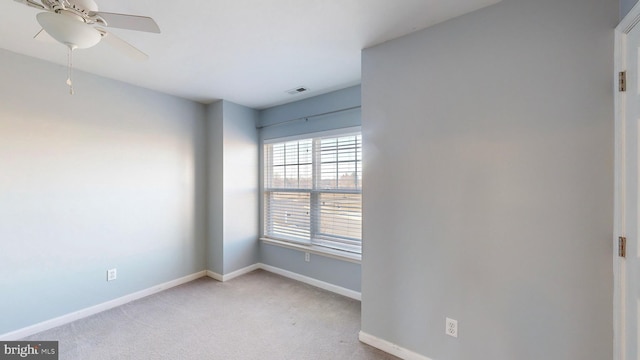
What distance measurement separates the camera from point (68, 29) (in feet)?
3.80

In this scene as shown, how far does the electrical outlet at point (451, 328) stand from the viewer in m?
1.77

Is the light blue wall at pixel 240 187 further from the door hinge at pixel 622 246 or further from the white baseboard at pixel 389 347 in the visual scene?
the door hinge at pixel 622 246

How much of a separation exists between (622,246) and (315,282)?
2842mm

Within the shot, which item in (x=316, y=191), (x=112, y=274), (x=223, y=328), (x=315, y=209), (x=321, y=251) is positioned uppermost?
(x=316, y=191)

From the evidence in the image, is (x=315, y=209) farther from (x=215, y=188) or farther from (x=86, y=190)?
(x=86, y=190)

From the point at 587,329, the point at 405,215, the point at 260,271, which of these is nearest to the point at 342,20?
the point at 405,215

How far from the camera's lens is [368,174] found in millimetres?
2170

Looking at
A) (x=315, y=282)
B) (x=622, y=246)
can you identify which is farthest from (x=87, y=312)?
(x=622, y=246)

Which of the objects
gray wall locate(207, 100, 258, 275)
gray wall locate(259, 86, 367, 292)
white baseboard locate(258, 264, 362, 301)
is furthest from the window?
white baseboard locate(258, 264, 362, 301)

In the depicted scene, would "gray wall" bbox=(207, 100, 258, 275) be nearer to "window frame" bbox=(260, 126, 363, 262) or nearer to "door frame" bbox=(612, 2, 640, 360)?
"window frame" bbox=(260, 126, 363, 262)

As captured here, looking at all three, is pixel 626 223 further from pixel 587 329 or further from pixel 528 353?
pixel 528 353

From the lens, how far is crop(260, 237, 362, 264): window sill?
3.06 meters

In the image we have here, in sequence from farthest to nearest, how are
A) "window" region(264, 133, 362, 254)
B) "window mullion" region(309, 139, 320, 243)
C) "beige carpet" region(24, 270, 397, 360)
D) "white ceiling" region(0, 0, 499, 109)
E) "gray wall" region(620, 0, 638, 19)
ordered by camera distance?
"window mullion" region(309, 139, 320, 243)
"window" region(264, 133, 362, 254)
"beige carpet" region(24, 270, 397, 360)
"white ceiling" region(0, 0, 499, 109)
"gray wall" region(620, 0, 638, 19)

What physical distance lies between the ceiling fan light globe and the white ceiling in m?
0.57
